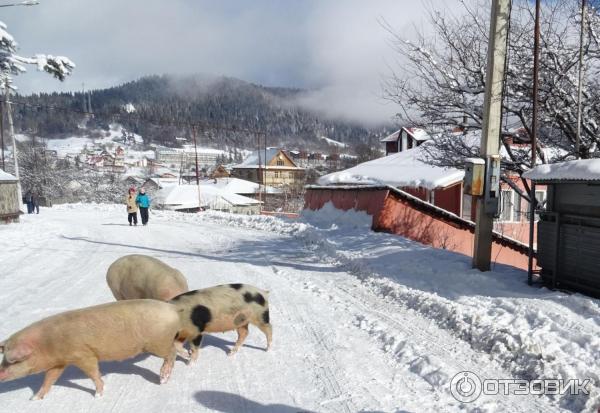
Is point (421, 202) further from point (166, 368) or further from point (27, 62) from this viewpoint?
point (27, 62)

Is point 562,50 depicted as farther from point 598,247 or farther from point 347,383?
point 347,383

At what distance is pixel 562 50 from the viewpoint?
9.13 metres

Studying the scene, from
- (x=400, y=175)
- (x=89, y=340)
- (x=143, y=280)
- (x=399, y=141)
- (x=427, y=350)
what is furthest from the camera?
(x=399, y=141)

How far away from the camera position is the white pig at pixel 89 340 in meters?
3.77

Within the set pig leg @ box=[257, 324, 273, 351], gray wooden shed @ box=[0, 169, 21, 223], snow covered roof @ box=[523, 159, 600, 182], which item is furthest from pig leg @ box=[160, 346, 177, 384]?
gray wooden shed @ box=[0, 169, 21, 223]

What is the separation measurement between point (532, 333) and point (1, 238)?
15460mm

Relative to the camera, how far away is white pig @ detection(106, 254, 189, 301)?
16.8 feet

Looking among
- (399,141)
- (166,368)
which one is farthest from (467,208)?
(166,368)

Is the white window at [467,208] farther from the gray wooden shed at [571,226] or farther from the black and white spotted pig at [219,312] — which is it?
the black and white spotted pig at [219,312]

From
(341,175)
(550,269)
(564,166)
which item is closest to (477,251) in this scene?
(550,269)

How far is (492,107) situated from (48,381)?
779 centimetres

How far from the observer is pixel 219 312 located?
15.2ft

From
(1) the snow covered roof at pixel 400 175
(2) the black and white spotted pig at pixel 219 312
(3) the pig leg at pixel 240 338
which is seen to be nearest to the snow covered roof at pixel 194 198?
(1) the snow covered roof at pixel 400 175

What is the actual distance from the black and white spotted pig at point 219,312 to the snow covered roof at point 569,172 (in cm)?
466
